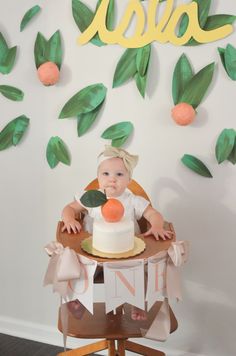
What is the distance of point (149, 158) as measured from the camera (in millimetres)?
1701

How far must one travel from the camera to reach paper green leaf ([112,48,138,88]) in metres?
1.62

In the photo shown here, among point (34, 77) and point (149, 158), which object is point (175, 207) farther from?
point (34, 77)

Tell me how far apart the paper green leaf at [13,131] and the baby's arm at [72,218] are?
0.47 meters

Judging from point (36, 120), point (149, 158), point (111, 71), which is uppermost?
point (111, 71)

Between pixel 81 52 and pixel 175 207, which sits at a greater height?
pixel 81 52

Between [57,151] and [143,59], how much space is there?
491mm

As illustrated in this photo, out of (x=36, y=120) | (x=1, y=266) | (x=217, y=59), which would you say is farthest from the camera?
(x=1, y=266)

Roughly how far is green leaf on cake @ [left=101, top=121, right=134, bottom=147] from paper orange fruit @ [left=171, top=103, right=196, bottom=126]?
0.61ft

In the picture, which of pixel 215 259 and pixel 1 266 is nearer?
pixel 215 259

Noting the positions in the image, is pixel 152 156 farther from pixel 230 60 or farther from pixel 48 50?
pixel 48 50

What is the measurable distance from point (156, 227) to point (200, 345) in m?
0.67

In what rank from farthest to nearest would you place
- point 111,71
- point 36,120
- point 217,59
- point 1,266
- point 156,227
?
1. point 1,266
2. point 36,120
3. point 111,71
4. point 217,59
5. point 156,227

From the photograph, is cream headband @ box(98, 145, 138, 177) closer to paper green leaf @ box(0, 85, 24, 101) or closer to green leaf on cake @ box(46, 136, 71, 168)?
green leaf on cake @ box(46, 136, 71, 168)

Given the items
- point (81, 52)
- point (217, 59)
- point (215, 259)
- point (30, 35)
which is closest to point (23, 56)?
point (30, 35)
